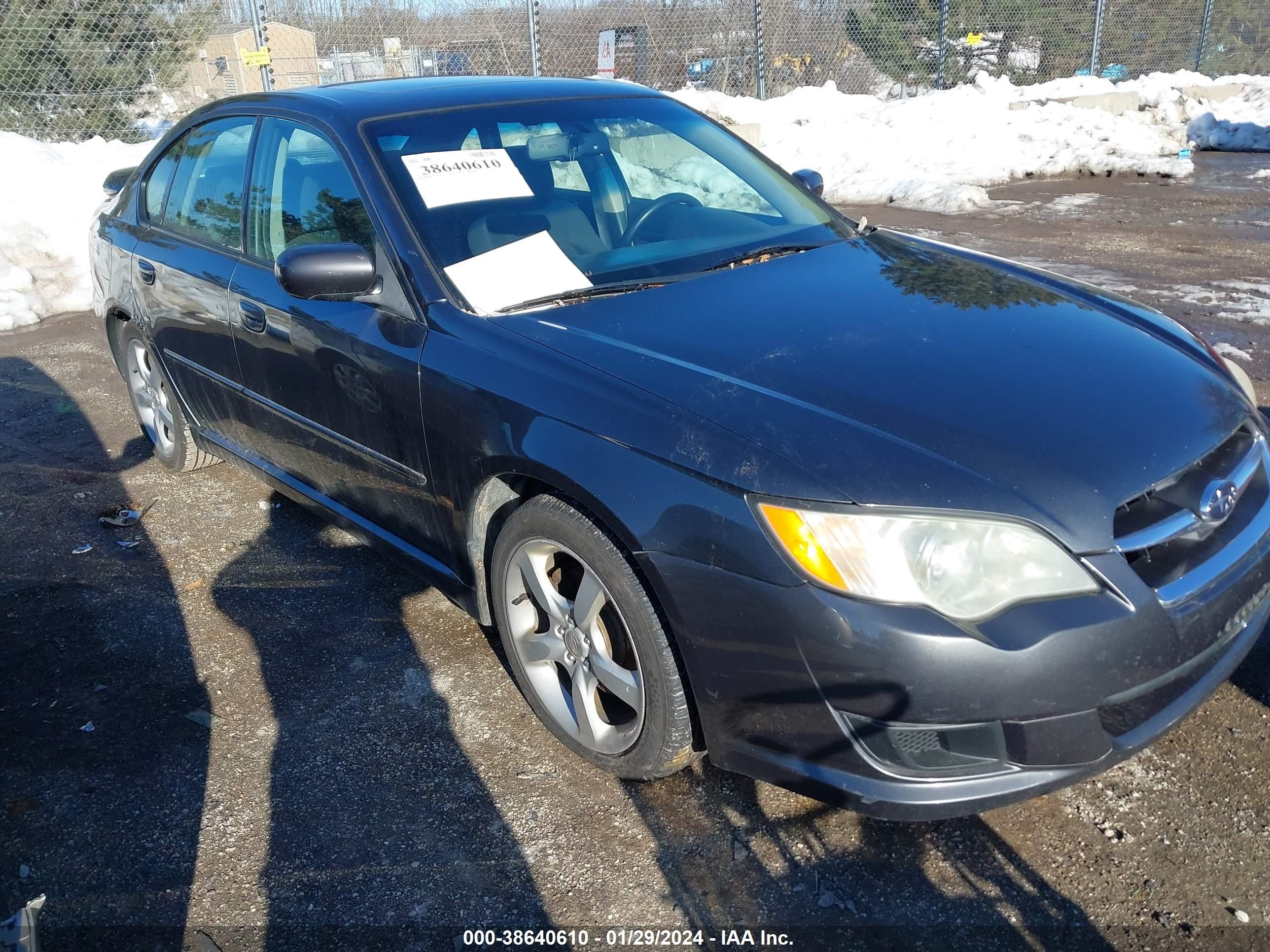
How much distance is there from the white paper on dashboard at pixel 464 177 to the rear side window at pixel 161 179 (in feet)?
5.84

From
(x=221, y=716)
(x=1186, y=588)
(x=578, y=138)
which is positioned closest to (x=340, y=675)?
(x=221, y=716)

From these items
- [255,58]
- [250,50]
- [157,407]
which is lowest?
[157,407]

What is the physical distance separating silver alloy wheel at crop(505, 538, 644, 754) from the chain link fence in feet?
29.1

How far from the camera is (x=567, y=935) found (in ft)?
7.27

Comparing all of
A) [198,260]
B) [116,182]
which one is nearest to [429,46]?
[116,182]

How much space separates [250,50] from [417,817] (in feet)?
38.7

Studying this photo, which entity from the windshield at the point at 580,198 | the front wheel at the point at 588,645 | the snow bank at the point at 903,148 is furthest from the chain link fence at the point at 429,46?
the front wheel at the point at 588,645

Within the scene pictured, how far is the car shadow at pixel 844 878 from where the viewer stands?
2148mm

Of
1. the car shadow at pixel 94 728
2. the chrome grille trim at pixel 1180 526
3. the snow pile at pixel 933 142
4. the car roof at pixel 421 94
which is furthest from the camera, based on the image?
the snow pile at pixel 933 142

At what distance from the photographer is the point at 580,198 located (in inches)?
131

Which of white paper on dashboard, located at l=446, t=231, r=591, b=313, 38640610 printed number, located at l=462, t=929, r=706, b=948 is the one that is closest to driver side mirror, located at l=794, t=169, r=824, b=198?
white paper on dashboard, located at l=446, t=231, r=591, b=313

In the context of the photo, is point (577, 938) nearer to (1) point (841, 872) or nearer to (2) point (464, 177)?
(1) point (841, 872)

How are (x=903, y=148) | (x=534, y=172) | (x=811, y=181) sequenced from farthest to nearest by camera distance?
(x=903, y=148), (x=811, y=181), (x=534, y=172)

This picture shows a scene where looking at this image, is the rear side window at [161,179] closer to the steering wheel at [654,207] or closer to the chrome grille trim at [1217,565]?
the steering wheel at [654,207]
